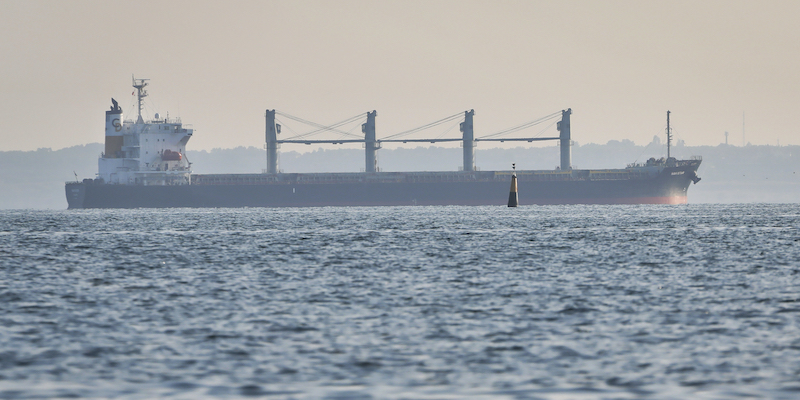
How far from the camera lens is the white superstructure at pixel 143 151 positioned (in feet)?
340

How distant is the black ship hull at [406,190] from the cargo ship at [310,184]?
103mm

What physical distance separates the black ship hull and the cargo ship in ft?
0.34

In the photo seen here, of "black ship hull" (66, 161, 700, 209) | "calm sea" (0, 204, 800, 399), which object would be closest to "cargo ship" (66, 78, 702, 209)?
"black ship hull" (66, 161, 700, 209)

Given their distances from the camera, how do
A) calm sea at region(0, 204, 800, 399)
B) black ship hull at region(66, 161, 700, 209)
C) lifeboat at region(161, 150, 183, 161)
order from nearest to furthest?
1. calm sea at region(0, 204, 800, 399)
2. black ship hull at region(66, 161, 700, 209)
3. lifeboat at region(161, 150, 183, 161)

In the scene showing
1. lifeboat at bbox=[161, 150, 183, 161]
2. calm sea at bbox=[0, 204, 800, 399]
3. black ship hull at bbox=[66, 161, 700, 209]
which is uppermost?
lifeboat at bbox=[161, 150, 183, 161]

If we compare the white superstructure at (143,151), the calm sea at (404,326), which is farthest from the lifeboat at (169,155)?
the calm sea at (404,326)

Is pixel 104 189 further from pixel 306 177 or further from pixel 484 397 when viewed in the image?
pixel 484 397

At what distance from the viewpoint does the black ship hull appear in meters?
102

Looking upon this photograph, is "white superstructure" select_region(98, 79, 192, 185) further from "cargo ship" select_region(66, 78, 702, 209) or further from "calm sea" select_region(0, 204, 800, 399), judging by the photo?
"calm sea" select_region(0, 204, 800, 399)

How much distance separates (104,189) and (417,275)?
86921 mm

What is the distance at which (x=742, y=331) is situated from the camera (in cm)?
1291

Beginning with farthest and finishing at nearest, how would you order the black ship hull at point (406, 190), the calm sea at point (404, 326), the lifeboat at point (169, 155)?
the lifeboat at point (169, 155), the black ship hull at point (406, 190), the calm sea at point (404, 326)

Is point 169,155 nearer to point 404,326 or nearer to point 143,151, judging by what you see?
point 143,151

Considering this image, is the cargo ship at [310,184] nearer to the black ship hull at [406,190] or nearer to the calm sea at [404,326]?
the black ship hull at [406,190]
